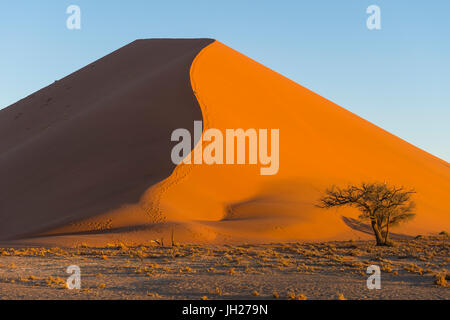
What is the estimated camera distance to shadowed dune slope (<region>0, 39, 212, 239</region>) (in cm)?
3000

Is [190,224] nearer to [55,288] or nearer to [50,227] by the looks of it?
[50,227]

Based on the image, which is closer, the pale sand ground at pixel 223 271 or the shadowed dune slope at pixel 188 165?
the pale sand ground at pixel 223 271

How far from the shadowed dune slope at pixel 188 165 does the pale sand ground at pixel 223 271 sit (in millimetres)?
4483

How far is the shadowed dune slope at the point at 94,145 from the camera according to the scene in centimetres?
3000

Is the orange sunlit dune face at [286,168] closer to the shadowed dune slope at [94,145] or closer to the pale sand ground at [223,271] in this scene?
the shadowed dune slope at [94,145]

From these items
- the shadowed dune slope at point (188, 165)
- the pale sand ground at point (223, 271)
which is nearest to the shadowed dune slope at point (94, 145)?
the shadowed dune slope at point (188, 165)

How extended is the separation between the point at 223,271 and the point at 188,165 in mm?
17212

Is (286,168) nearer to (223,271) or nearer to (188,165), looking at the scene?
(188,165)

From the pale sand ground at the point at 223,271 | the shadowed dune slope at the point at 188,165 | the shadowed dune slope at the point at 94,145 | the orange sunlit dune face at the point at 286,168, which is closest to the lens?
the pale sand ground at the point at 223,271

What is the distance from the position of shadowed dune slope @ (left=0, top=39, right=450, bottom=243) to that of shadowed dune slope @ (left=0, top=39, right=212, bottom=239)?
117 millimetres

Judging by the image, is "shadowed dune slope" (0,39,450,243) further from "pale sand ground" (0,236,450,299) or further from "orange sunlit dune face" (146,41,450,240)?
"pale sand ground" (0,236,450,299)

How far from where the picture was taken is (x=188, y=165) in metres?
31.9
